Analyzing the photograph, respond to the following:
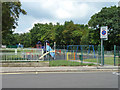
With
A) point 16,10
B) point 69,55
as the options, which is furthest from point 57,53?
point 16,10

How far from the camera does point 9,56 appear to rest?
14453 millimetres

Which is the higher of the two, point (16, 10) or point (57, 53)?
point (16, 10)

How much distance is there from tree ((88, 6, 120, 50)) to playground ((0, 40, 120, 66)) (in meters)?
22.8

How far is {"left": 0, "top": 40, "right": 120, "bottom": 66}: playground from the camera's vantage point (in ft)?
48.2

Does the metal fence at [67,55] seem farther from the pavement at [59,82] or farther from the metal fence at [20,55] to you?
the pavement at [59,82]

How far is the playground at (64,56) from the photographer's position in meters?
14.7

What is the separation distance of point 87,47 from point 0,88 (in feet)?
38.4

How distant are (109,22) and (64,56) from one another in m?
25.8

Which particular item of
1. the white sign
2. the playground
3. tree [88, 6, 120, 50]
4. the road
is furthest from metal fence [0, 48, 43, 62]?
tree [88, 6, 120, 50]

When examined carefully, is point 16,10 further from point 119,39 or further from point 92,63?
point 119,39

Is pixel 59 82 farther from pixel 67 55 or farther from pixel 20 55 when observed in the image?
pixel 67 55

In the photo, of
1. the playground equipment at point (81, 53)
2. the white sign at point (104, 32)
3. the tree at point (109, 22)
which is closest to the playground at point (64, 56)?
the playground equipment at point (81, 53)

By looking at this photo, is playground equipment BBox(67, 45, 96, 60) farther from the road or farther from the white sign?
the road

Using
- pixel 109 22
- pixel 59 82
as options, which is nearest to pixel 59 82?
pixel 59 82
